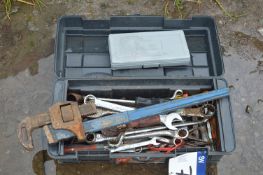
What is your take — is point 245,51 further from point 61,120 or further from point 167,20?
point 61,120

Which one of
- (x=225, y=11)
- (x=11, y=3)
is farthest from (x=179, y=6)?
(x=11, y=3)

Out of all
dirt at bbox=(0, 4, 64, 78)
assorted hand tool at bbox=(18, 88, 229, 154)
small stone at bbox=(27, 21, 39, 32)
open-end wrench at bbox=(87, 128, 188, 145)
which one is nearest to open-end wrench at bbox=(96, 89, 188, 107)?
assorted hand tool at bbox=(18, 88, 229, 154)

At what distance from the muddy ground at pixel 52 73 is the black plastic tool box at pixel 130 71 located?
6.6 inches

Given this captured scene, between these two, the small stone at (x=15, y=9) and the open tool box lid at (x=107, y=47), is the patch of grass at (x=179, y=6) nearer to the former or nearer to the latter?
the open tool box lid at (x=107, y=47)

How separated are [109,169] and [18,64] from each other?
0.68m

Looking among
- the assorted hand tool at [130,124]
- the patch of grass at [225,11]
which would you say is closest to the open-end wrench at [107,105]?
the assorted hand tool at [130,124]

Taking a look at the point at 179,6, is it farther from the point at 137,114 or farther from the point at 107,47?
the point at 137,114

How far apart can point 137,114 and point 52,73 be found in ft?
1.78

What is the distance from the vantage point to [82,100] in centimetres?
182

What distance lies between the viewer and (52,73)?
2.03 meters

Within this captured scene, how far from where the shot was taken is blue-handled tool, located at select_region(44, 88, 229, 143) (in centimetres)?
165

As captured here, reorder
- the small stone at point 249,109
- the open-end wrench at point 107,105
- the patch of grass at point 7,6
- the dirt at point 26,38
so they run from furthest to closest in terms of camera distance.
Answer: the patch of grass at point 7,6, the dirt at point 26,38, the small stone at point 249,109, the open-end wrench at point 107,105

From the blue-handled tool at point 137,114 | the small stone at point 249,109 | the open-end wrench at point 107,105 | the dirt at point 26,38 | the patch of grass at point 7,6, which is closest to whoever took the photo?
the blue-handled tool at point 137,114

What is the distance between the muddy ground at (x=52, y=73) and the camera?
1.83 metres
